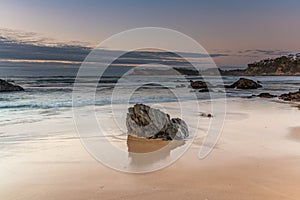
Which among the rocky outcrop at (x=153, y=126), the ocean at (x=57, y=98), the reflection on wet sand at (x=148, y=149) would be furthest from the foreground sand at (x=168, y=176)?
the ocean at (x=57, y=98)

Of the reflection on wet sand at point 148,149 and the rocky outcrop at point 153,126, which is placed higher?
the rocky outcrop at point 153,126

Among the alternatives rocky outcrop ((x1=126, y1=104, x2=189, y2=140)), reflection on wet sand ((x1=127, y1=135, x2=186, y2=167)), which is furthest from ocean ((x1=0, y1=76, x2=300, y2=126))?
reflection on wet sand ((x1=127, y1=135, x2=186, y2=167))

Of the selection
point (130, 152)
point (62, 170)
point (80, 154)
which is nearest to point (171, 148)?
point (130, 152)

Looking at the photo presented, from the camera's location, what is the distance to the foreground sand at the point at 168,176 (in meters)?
4.01

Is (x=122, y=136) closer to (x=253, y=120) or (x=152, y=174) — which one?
(x=152, y=174)

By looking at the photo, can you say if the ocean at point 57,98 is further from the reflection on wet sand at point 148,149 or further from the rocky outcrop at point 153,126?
the reflection on wet sand at point 148,149

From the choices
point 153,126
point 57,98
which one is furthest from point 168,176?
point 57,98

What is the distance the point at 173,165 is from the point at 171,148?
3.79 feet

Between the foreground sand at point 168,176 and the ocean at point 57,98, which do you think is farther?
the ocean at point 57,98

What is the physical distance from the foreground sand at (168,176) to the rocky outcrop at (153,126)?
2.51 ft

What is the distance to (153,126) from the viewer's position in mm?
7391

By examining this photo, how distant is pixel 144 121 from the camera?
7.57m

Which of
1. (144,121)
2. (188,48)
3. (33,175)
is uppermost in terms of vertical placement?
(188,48)

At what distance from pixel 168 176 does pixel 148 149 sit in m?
1.75
